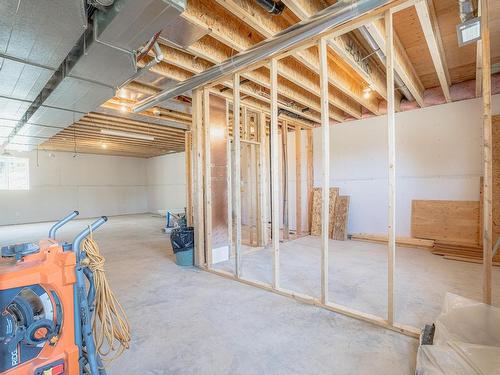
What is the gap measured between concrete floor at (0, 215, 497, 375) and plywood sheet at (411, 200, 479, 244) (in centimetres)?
101

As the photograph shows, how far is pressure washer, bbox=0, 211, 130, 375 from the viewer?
123 cm

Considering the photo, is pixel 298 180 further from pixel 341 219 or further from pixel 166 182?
pixel 166 182

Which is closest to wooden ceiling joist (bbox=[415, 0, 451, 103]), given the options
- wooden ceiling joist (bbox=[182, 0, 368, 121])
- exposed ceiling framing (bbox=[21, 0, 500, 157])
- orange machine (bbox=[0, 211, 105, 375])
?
exposed ceiling framing (bbox=[21, 0, 500, 157])

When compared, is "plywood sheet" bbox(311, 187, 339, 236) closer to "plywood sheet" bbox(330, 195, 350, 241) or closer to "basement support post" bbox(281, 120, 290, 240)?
"plywood sheet" bbox(330, 195, 350, 241)

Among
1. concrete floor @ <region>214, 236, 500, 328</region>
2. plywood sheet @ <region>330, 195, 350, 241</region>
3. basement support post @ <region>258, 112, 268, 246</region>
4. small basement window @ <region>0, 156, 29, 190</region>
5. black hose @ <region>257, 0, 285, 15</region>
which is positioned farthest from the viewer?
small basement window @ <region>0, 156, 29, 190</region>

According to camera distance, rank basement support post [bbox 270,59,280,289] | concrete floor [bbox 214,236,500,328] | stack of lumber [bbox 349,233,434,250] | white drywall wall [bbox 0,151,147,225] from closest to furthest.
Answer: concrete floor [bbox 214,236,500,328] → basement support post [bbox 270,59,280,289] → stack of lumber [bbox 349,233,434,250] → white drywall wall [bbox 0,151,147,225]

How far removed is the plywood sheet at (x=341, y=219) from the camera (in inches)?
224

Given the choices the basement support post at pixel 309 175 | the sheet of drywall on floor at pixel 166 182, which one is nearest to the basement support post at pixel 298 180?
the basement support post at pixel 309 175

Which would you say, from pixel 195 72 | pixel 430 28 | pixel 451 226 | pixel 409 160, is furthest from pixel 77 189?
pixel 451 226

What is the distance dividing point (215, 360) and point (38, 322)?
1102mm

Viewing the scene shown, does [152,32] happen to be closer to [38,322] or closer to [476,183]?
[38,322]

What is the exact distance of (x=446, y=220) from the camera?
15.3 ft

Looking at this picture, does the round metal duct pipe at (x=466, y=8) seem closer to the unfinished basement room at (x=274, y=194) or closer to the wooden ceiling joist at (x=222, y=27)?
the unfinished basement room at (x=274, y=194)

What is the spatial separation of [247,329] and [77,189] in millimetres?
10962
